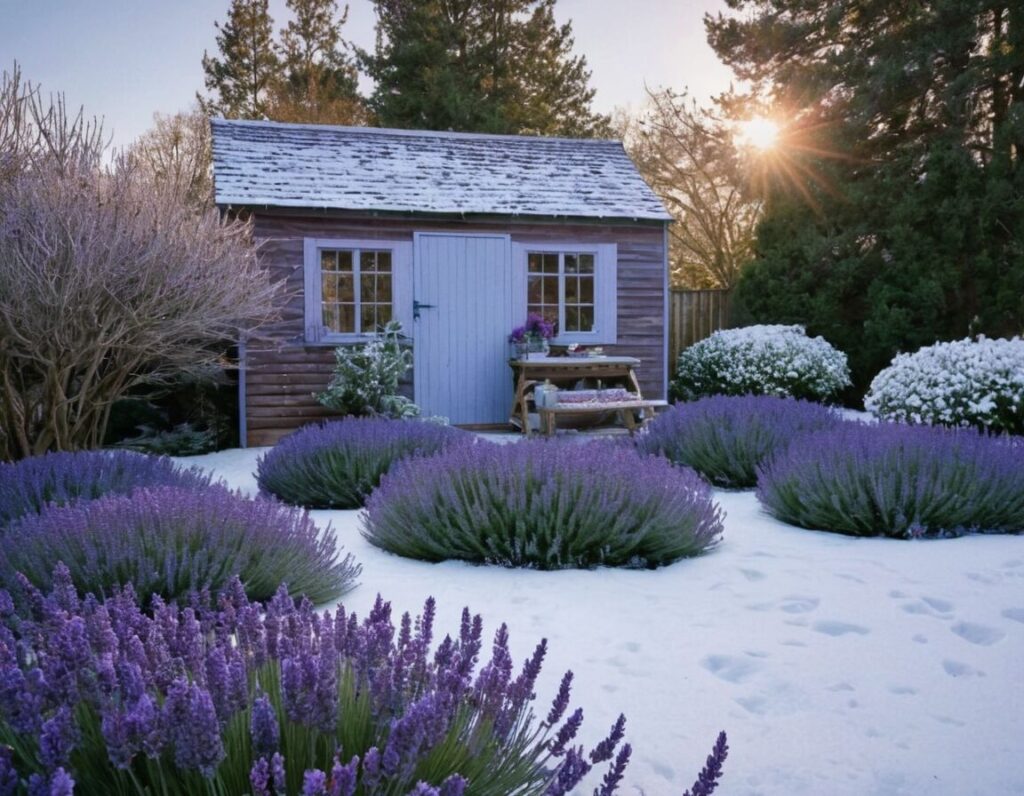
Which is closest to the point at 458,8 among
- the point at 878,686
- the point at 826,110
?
the point at 826,110

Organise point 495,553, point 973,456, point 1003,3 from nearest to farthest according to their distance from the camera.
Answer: point 495,553
point 973,456
point 1003,3

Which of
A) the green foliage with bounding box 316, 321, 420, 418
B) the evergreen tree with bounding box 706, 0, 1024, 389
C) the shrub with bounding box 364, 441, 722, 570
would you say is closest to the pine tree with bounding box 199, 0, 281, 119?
the evergreen tree with bounding box 706, 0, 1024, 389

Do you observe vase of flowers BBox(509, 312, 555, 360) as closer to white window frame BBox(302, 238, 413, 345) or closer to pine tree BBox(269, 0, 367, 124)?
white window frame BBox(302, 238, 413, 345)

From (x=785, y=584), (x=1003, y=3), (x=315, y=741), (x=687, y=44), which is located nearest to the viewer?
(x=315, y=741)

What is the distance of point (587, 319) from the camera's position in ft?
39.8

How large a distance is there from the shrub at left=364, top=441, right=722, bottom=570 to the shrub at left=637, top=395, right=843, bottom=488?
1992mm

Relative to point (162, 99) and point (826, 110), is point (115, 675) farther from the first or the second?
point (162, 99)

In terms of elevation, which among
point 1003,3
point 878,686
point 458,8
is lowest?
point 878,686

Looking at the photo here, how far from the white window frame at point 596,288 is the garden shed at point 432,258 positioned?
2 cm

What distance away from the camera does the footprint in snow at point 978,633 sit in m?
3.53

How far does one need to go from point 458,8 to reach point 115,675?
2211 cm

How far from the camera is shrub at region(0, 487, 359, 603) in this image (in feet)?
11.4

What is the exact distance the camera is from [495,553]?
452cm

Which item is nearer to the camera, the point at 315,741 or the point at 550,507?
the point at 315,741
